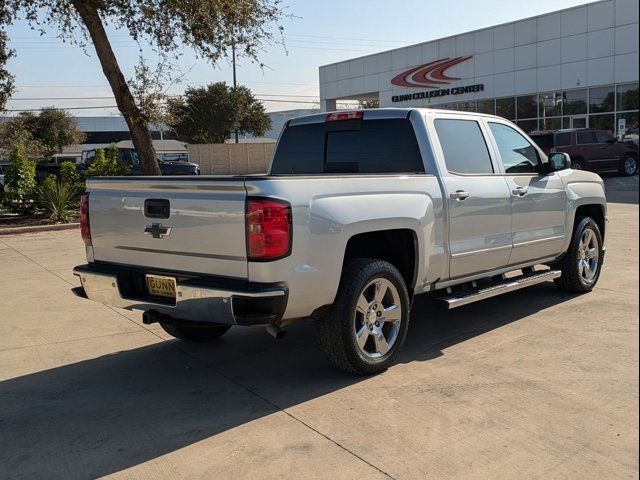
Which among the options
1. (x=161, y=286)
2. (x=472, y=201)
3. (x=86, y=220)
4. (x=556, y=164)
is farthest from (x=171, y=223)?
(x=556, y=164)

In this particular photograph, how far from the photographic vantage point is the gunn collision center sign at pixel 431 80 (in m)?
35.3

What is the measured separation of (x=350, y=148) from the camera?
18.8 ft

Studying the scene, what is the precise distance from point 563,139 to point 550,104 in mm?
8217

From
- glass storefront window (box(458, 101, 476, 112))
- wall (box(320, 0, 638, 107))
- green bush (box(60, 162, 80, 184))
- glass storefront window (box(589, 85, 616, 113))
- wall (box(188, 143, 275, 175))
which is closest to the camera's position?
green bush (box(60, 162, 80, 184))

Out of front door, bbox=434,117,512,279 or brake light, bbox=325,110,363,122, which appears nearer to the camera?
front door, bbox=434,117,512,279

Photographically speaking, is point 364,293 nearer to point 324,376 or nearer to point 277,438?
point 324,376

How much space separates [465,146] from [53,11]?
46.8ft

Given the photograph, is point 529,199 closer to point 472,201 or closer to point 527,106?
point 472,201

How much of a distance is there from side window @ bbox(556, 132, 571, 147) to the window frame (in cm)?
1893

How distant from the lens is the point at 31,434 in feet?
12.9

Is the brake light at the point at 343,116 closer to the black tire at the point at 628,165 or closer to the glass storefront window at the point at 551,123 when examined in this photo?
the black tire at the point at 628,165

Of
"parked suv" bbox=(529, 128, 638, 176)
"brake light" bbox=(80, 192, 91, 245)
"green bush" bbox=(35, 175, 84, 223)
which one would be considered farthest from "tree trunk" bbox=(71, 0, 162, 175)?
"parked suv" bbox=(529, 128, 638, 176)

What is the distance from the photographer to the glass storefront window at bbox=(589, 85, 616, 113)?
27.9 meters

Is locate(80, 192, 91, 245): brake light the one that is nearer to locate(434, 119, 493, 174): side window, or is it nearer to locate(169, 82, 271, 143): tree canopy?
locate(434, 119, 493, 174): side window
